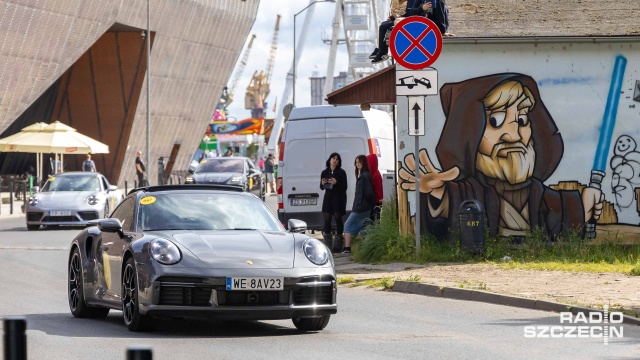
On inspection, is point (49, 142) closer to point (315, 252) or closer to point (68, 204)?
point (68, 204)

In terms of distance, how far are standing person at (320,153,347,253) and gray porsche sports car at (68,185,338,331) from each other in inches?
366

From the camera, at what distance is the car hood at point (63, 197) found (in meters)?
29.7

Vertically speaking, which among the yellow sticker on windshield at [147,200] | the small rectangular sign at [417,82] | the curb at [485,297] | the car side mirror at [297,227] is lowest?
the curb at [485,297]

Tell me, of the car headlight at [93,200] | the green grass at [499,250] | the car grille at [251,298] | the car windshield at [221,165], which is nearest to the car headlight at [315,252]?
the car grille at [251,298]

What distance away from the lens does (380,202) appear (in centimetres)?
2159

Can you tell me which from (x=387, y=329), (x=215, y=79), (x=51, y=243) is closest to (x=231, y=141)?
(x=215, y=79)

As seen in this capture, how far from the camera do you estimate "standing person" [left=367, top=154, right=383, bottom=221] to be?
21259mm

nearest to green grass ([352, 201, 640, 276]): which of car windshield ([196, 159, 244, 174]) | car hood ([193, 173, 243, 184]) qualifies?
car hood ([193, 173, 243, 184])

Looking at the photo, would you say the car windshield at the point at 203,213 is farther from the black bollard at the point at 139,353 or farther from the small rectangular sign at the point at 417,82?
the black bollard at the point at 139,353

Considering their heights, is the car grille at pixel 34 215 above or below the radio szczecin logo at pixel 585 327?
below

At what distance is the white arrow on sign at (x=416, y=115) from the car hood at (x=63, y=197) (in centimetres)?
1436

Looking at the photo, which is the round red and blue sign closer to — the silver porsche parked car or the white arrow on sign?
the white arrow on sign

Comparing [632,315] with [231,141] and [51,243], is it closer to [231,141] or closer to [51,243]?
[51,243]

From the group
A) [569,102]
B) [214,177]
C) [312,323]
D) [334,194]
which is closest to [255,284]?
[312,323]
